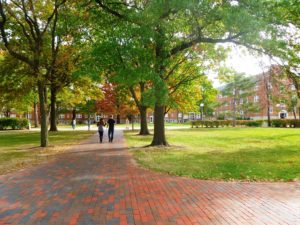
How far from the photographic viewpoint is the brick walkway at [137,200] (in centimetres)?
593

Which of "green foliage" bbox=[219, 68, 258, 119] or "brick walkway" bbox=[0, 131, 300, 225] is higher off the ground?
"green foliage" bbox=[219, 68, 258, 119]

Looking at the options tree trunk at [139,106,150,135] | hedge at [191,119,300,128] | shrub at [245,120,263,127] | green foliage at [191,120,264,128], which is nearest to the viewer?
tree trunk at [139,106,150,135]

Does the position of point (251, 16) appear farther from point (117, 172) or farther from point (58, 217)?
point (58, 217)

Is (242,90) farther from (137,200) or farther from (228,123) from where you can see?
(137,200)

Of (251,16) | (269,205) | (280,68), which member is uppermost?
(251,16)

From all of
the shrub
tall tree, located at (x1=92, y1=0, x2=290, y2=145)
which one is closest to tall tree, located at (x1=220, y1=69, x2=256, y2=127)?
the shrub

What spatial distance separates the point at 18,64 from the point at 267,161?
75.1 ft

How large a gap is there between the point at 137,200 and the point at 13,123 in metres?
43.5

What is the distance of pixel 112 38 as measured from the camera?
15.7m

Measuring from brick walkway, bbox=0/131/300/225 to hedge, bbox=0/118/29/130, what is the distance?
38219 mm

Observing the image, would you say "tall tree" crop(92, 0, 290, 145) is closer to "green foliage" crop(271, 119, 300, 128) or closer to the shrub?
"green foliage" crop(271, 119, 300, 128)

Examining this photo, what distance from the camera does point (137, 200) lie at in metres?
7.16

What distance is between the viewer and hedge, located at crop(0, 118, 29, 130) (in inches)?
1817

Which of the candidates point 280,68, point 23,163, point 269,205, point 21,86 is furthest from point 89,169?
point 21,86
